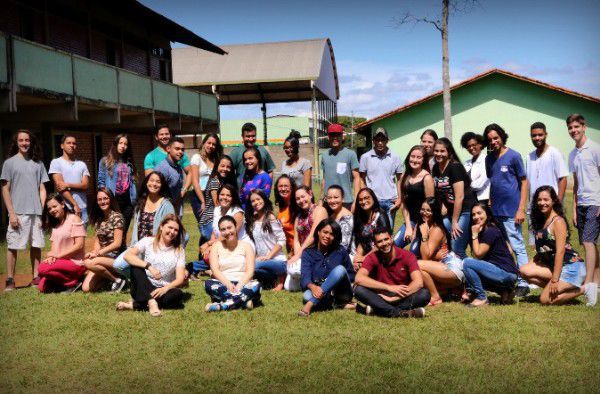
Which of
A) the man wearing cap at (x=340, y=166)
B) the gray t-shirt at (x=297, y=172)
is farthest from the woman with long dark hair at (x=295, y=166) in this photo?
the man wearing cap at (x=340, y=166)

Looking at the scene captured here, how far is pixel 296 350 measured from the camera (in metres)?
4.77

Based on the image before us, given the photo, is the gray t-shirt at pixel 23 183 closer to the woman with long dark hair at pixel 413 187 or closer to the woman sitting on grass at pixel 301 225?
the woman sitting on grass at pixel 301 225

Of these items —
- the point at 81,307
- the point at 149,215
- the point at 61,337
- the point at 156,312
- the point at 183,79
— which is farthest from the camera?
the point at 183,79

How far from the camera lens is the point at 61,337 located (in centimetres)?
530

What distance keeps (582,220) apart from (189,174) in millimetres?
4555

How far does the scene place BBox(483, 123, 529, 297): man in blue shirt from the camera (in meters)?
6.75

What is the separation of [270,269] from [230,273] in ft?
2.70

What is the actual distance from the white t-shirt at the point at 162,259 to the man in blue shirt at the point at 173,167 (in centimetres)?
142

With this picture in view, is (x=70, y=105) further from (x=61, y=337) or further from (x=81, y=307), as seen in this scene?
(x=61, y=337)

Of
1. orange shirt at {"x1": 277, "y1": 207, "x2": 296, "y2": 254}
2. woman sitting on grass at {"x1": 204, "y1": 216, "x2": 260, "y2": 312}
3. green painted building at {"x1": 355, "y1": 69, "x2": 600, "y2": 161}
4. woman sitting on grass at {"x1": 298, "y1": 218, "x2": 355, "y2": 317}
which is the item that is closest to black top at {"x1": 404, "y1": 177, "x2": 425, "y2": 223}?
A: woman sitting on grass at {"x1": 298, "y1": 218, "x2": 355, "y2": 317}

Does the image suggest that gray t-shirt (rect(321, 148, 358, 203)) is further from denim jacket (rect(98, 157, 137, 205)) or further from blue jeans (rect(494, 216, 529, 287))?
denim jacket (rect(98, 157, 137, 205))

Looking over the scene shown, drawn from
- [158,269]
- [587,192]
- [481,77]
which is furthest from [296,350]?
[481,77]

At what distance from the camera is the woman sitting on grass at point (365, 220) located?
6766 millimetres

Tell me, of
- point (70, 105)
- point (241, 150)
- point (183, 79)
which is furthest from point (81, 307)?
point (183, 79)
